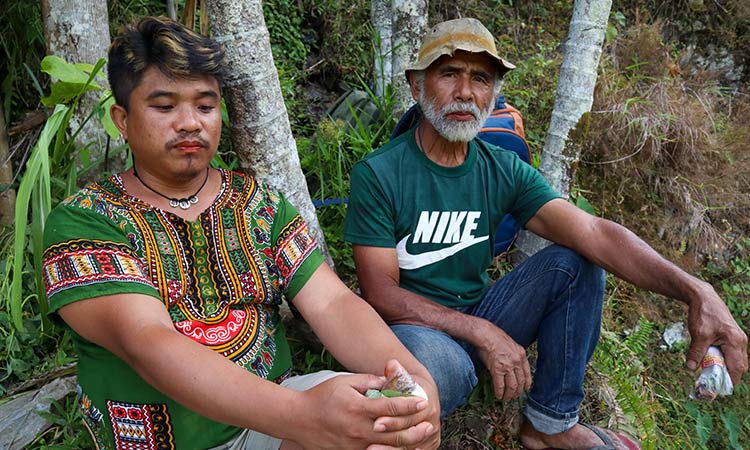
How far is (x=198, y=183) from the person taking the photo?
206 cm

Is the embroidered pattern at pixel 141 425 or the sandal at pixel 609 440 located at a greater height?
the embroidered pattern at pixel 141 425

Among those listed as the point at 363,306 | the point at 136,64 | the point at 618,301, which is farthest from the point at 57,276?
the point at 618,301

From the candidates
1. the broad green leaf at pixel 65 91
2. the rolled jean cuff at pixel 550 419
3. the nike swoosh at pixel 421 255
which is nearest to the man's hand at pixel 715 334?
the rolled jean cuff at pixel 550 419

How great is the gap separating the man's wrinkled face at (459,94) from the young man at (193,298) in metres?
0.80

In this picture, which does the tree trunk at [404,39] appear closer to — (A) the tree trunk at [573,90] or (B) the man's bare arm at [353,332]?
(A) the tree trunk at [573,90]

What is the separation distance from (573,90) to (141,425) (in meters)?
3.02

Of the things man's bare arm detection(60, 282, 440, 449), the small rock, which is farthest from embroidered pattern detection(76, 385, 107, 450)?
the small rock

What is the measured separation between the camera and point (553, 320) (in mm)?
2574

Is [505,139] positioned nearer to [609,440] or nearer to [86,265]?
[609,440]

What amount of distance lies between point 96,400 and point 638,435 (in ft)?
8.05

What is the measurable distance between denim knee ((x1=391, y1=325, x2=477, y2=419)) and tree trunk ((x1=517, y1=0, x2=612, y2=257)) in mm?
1440

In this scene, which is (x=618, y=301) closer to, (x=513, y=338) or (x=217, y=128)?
(x=513, y=338)

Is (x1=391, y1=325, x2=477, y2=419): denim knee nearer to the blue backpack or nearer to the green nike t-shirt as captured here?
the green nike t-shirt

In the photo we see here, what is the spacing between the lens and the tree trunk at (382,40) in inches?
177
